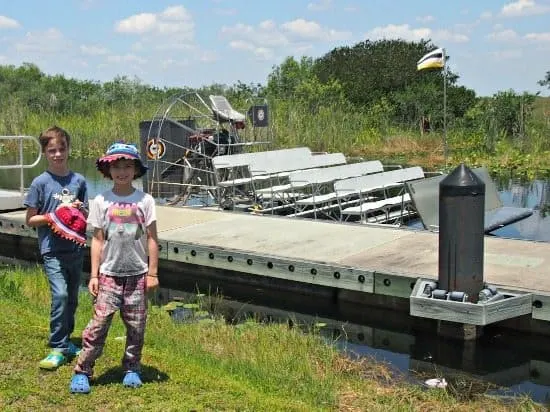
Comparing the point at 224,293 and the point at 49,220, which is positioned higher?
the point at 49,220

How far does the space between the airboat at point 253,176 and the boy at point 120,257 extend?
22.0ft

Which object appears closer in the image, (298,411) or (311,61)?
(298,411)

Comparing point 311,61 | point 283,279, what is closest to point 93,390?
point 283,279

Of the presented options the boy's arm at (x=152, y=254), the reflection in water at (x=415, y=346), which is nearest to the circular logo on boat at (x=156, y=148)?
the reflection in water at (x=415, y=346)

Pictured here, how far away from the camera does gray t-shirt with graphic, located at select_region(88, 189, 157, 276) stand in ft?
14.8

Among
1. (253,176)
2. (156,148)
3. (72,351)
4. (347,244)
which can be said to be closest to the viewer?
(72,351)

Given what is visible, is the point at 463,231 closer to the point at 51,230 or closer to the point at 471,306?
the point at 471,306

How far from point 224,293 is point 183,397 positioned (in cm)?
449

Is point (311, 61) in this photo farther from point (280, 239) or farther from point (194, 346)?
point (194, 346)

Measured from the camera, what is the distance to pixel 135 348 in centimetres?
464

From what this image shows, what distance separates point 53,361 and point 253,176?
8.00 meters

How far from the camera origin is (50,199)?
5012 millimetres

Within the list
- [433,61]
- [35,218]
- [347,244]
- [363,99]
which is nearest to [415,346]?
[347,244]

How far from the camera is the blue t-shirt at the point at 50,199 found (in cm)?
499
